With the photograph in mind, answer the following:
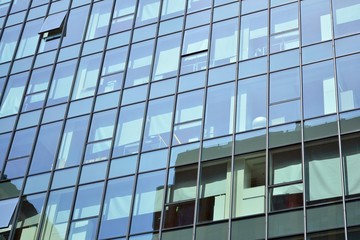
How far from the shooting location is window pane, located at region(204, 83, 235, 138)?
84.4ft

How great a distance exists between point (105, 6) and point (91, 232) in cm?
1139

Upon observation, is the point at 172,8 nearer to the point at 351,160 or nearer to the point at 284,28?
the point at 284,28

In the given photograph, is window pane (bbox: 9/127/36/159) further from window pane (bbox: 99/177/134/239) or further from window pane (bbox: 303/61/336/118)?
window pane (bbox: 303/61/336/118)

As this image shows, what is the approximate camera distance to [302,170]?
920 inches

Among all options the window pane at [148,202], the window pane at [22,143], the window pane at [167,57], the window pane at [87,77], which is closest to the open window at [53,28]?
the window pane at [87,77]

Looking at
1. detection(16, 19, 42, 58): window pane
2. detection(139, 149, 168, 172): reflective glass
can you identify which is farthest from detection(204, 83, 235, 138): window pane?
detection(16, 19, 42, 58): window pane

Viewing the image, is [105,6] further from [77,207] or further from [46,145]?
[77,207]

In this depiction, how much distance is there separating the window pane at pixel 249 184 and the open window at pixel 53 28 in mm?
12426

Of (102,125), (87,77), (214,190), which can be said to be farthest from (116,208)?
(87,77)

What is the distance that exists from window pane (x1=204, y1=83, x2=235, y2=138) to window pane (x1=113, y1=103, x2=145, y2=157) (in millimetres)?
2827

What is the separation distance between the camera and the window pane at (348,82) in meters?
24.0

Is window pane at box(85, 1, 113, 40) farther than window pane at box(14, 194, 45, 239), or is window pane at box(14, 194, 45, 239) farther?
window pane at box(85, 1, 113, 40)

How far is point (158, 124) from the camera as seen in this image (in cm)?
2719

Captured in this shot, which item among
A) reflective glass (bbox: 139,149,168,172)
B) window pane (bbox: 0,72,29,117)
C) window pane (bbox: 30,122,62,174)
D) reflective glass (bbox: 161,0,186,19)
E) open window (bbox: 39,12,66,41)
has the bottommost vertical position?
reflective glass (bbox: 139,149,168,172)
